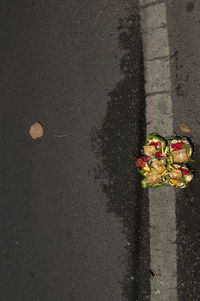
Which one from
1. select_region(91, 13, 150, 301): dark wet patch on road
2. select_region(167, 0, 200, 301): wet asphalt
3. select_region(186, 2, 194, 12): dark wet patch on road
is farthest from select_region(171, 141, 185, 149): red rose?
select_region(186, 2, 194, 12): dark wet patch on road

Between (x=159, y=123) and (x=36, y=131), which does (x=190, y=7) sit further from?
(x=36, y=131)

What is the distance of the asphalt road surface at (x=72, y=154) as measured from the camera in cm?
274

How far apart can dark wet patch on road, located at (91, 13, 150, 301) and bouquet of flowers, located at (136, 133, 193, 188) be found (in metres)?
0.28

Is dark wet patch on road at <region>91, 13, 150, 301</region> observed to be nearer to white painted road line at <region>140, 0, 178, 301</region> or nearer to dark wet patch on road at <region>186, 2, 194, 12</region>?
white painted road line at <region>140, 0, 178, 301</region>

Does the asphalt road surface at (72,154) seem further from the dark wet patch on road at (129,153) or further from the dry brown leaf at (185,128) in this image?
the dry brown leaf at (185,128)

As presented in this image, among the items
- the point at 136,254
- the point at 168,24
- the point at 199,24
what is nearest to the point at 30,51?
the point at 168,24

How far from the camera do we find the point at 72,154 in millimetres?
2945

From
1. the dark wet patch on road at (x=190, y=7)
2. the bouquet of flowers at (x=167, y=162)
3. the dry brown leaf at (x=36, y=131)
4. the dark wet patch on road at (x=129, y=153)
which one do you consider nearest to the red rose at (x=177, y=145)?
the bouquet of flowers at (x=167, y=162)

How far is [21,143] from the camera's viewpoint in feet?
10.3

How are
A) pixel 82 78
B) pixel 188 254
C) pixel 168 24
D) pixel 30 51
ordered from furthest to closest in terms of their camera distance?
pixel 30 51, pixel 82 78, pixel 168 24, pixel 188 254

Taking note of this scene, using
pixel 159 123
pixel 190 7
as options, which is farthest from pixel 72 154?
pixel 190 7

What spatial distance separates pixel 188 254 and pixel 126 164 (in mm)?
840

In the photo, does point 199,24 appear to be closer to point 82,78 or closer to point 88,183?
point 82,78

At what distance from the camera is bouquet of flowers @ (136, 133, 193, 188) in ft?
7.68
